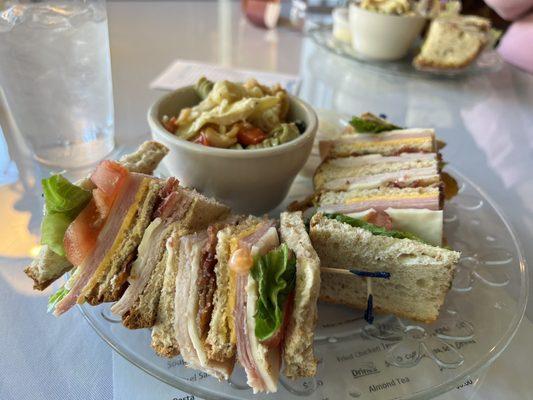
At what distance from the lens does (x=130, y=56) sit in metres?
3.23

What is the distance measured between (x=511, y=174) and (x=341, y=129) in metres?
0.93

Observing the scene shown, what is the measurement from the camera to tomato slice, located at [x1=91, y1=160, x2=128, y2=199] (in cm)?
125

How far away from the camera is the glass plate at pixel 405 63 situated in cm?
303

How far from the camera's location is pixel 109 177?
126 centimetres

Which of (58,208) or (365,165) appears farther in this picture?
(365,165)

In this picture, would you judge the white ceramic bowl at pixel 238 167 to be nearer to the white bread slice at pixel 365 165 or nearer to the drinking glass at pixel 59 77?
the white bread slice at pixel 365 165

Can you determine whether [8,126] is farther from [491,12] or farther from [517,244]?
[491,12]

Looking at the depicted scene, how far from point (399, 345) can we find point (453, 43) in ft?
7.77

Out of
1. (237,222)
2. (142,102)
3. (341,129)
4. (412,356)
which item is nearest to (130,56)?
(142,102)

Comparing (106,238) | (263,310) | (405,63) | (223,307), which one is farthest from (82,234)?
(405,63)

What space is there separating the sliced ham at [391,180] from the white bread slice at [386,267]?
351mm

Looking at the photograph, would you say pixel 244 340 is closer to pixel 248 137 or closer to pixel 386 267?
pixel 386 267

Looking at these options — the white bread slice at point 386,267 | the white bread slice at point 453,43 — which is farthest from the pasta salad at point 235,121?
the white bread slice at point 453,43

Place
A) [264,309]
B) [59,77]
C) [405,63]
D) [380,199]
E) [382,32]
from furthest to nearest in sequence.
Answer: [405,63] < [382,32] < [59,77] < [380,199] < [264,309]
